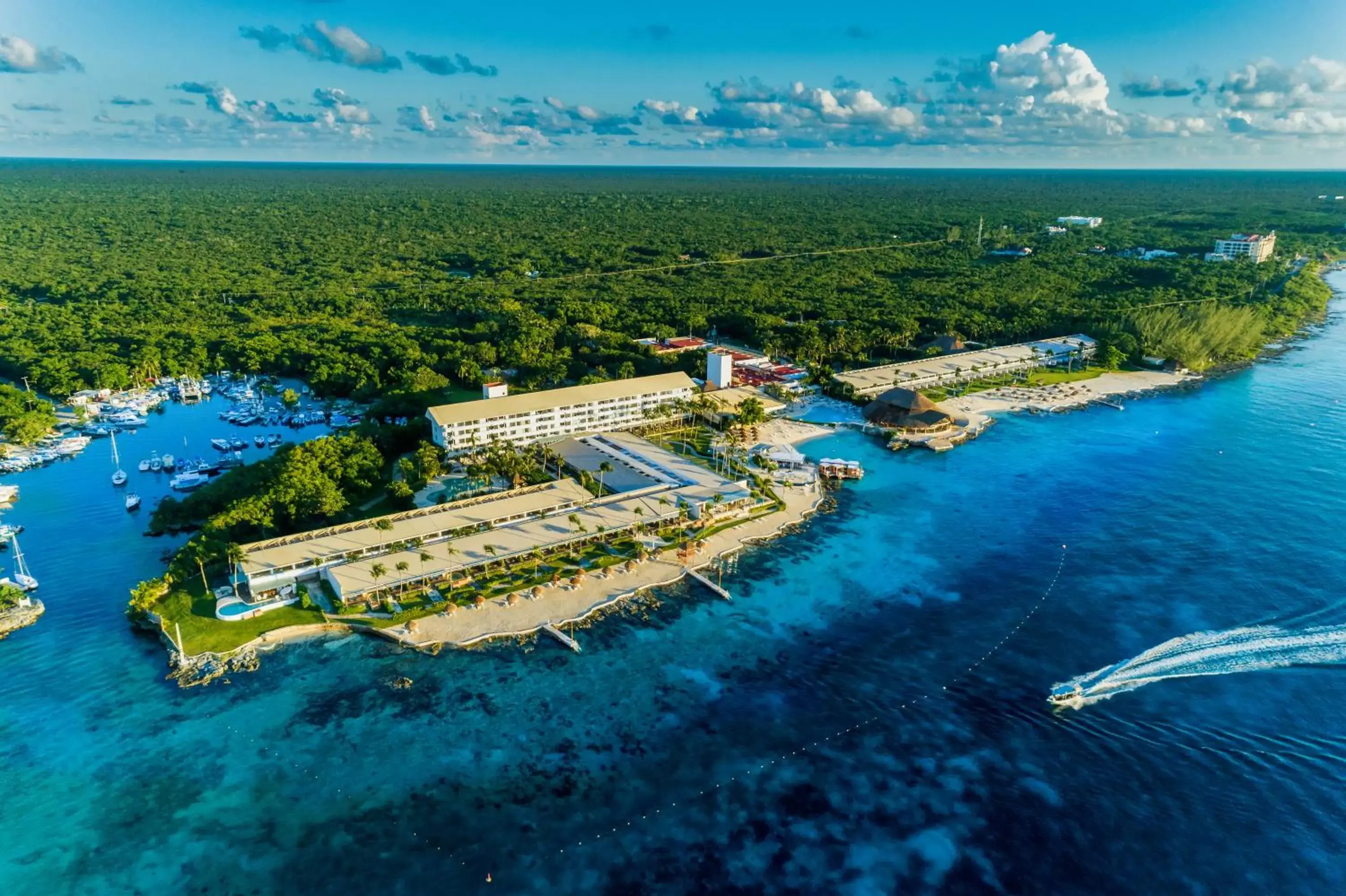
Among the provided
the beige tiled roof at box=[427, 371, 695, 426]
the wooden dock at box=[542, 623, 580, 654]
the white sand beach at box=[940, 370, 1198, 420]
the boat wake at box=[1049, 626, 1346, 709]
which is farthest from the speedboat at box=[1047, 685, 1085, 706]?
the white sand beach at box=[940, 370, 1198, 420]

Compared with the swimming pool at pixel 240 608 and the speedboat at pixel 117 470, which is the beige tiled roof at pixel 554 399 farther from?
the speedboat at pixel 117 470

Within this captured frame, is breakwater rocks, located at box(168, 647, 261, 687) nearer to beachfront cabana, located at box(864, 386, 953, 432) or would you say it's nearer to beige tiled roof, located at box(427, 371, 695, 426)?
beige tiled roof, located at box(427, 371, 695, 426)

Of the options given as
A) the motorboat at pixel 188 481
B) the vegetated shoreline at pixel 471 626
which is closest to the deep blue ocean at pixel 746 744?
the vegetated shoreline at pixel 471 626

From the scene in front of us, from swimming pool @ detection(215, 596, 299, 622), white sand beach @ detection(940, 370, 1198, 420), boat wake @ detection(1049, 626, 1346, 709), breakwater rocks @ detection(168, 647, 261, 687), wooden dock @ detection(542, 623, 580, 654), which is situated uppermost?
swimming pool @ detection(215, 596, 299, 622)

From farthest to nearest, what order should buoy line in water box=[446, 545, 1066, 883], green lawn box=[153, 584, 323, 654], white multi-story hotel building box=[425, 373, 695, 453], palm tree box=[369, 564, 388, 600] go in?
white multi-story hotel building box=[425, 373, 695, 453]
palm tree box=[369, 564, 388, 600]
green lawn box=[153, 584, 323, 654]
buoy line in water box=[446, 545, 1066, 883]

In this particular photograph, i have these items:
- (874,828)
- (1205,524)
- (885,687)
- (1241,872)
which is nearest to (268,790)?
(874,828)
